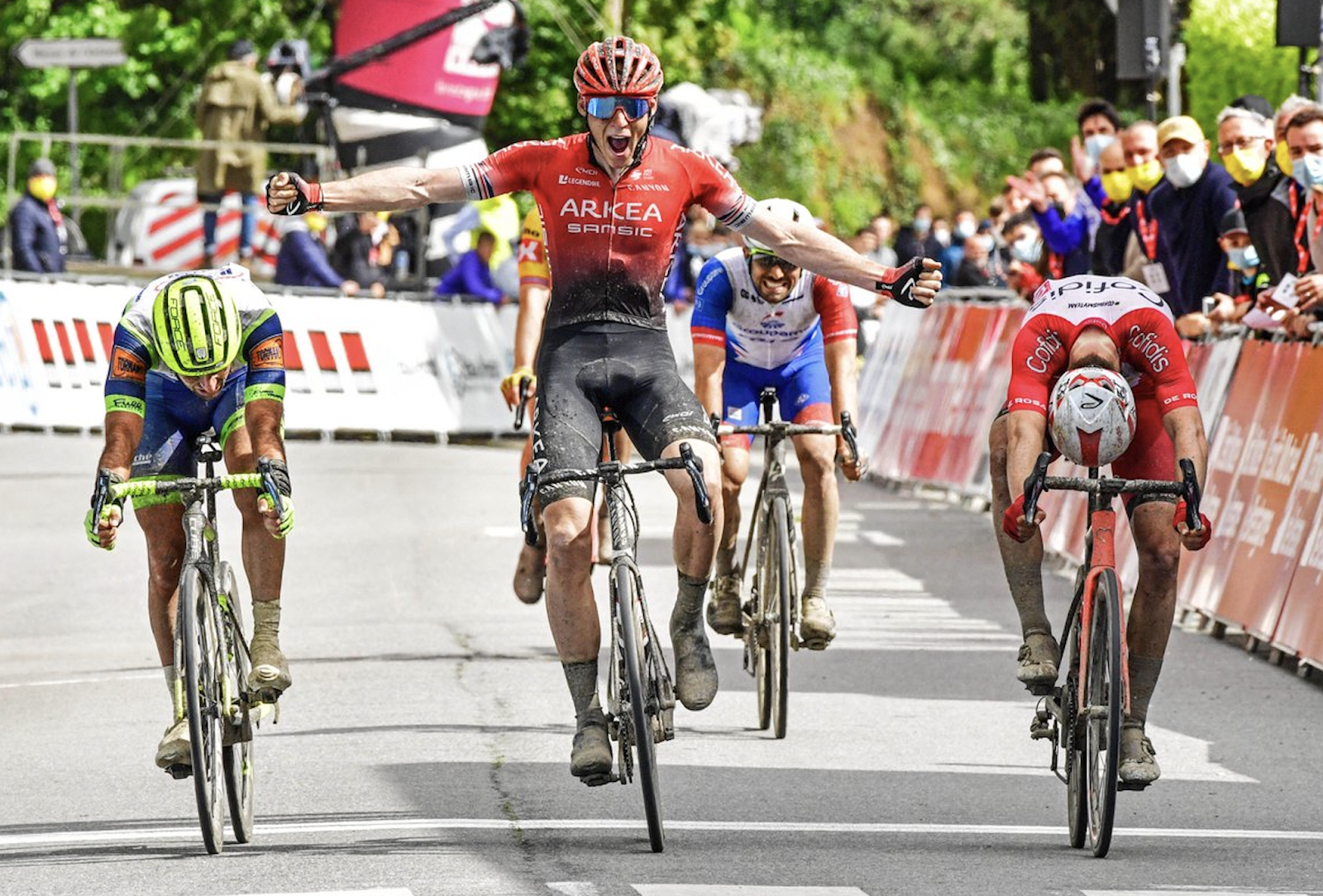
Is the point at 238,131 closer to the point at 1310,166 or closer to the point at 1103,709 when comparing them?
the point at 1310,166

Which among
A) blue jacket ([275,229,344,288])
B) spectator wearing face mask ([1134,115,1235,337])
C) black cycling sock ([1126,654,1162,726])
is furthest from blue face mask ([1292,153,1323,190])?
blue jacket ([275,229,344,288])

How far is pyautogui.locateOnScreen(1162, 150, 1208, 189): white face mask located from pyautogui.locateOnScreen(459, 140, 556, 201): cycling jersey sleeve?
6.95 metres

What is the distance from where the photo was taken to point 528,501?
875cm

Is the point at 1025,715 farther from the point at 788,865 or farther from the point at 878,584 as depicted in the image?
the point at 878,584

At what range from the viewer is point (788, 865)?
8.03 meters

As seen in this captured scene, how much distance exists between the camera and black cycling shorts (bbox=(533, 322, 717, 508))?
8.75 m

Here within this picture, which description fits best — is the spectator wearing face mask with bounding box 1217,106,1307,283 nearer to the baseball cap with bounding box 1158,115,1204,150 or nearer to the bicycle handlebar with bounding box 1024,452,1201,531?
the baseball cap with bounding box 1158,115,1204,150

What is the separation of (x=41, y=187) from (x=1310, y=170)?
1659 centimetres

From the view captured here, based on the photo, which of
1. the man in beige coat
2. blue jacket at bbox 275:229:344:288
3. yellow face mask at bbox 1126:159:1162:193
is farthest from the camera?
the man in beige coat

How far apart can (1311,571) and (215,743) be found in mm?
5621

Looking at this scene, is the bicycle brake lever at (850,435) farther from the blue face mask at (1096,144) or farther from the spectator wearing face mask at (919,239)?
the spectator wearing face mask at (919,239)

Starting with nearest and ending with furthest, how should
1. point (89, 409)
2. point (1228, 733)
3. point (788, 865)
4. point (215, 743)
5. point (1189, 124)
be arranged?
point (788, 865), point (215, 743), point (1228, 733), point (1189, 124), point (89, 409)

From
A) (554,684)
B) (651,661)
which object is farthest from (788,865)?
(554,684)

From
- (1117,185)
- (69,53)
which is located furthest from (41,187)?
(1117,185)
